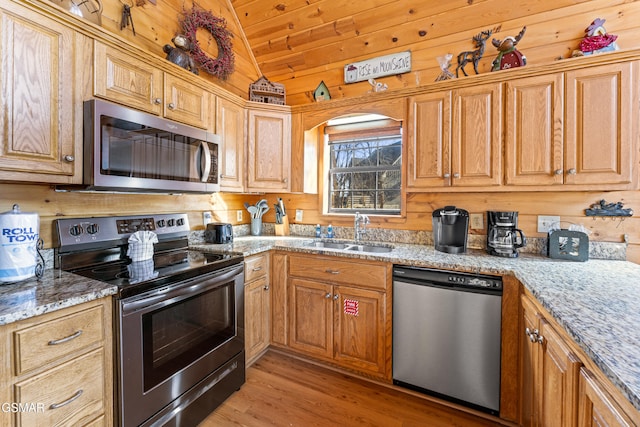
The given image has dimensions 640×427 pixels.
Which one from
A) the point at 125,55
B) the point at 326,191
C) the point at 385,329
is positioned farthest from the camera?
the point at 326,191

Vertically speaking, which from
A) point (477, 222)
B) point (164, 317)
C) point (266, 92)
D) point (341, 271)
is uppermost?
point (266, 92)

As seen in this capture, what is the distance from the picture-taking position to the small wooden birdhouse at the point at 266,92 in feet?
8.69

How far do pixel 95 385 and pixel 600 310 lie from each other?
78.3 inches

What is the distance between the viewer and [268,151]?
258cm

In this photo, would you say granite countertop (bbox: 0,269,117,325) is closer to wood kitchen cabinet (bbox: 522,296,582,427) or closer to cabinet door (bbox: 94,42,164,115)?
cabinet door (bbox: 94,42,164,115)

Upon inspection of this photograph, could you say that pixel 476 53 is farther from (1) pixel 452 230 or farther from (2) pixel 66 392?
(2) pixel 66 392

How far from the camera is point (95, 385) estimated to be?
3.77 ft

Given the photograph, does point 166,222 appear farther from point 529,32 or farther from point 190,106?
point 529,32

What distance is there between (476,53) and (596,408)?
2275 mm

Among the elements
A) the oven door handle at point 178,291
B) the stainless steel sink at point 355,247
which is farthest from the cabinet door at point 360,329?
the oven door handle at point 178,291

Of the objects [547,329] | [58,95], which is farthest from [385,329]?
[58,95]

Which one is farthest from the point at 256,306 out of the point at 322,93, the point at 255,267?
the point at 322,93

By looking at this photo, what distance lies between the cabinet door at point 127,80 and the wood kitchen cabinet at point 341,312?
147cm

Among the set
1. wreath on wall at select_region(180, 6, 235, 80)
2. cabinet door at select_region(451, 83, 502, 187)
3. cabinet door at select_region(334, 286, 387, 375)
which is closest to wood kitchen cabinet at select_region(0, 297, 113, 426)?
cabinet door at select_region(334, 286, 387, 375)
